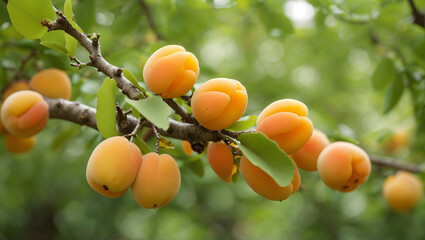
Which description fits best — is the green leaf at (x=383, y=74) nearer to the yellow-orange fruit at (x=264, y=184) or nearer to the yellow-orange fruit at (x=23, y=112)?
the yellow-orange fruit at (x=264, y=184)

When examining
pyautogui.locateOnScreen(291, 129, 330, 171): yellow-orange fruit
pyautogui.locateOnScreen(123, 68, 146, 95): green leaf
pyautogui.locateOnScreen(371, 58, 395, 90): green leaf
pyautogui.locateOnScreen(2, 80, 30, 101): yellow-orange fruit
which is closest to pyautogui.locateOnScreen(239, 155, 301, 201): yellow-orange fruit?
pyautogui.locateOnScreen(291, 129, 330, 171): yellow-orange fruit

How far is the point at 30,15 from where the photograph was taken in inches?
32.5

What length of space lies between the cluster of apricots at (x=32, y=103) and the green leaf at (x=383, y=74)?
142 centimetres

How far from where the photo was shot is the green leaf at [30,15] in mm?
811

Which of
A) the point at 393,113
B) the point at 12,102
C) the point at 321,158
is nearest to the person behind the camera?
the point at 321,158

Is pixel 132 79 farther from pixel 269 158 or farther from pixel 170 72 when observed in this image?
pixel 269 158

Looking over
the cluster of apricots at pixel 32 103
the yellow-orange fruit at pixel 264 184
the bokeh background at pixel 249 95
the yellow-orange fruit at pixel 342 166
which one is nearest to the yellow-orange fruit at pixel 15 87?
the cluster of apricots at pixel 32 103

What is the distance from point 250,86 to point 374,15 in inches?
51.6

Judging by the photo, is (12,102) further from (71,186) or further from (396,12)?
(71,186)

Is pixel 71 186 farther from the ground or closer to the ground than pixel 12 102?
closer to the ground

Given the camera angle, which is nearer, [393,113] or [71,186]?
[393,113]

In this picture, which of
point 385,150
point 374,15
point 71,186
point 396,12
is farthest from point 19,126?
point 71,186

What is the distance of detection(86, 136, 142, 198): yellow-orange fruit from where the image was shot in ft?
2.37

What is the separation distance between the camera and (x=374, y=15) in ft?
5.17
